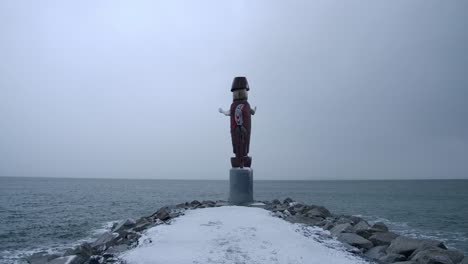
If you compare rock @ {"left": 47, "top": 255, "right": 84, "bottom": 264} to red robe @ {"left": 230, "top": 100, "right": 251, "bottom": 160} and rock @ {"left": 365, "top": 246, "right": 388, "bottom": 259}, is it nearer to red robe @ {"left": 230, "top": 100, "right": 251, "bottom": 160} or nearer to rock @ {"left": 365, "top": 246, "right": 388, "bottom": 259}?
rock @ {"left": 365, "top": 246, "right": 388, "bottom": 259}

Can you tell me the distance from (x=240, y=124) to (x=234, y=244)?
24.1 ft

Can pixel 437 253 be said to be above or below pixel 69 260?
above

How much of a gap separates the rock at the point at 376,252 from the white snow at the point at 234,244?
0.69 meters

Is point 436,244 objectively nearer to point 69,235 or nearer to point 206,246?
point 206,246

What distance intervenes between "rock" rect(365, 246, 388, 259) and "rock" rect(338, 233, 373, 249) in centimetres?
17

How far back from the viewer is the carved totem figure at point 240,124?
557 inches

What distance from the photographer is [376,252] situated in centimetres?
766

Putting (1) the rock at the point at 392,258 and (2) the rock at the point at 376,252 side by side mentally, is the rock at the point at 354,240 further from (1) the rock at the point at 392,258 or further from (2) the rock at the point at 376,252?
(1) the rock at the point at 392,258

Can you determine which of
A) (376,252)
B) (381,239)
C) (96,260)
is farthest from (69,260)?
(381,239)

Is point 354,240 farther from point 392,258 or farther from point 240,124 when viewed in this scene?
point 240,124

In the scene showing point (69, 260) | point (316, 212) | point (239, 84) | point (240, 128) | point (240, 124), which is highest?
point (239, 84)

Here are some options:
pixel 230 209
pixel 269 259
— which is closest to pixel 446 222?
pixel 230 209

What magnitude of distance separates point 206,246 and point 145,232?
7.79 feet

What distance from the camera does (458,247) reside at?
61.4 ft
